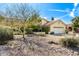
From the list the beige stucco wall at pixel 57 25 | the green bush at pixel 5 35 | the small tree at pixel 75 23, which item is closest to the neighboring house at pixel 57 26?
the beige stucco wall at pixel 57 25

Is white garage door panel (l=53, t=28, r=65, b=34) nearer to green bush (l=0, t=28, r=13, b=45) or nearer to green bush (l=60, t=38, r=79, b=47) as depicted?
green bush (l=60, t=38, r=79, b=47)

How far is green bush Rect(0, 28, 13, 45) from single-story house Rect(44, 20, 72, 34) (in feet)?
1.57

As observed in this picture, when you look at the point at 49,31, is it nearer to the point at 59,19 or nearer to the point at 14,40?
the point at 59,19

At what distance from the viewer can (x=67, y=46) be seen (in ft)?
11.1

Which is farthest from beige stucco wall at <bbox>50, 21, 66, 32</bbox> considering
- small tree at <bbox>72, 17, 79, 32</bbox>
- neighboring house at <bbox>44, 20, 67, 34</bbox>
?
small tree at <bbox>72, 17, 79, 32</bbox>

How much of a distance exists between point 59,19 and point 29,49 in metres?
0.55

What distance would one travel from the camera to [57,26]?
11.2 ft

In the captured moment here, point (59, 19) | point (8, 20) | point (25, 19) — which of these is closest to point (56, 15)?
point (59, 19)

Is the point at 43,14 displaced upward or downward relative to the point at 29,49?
upward

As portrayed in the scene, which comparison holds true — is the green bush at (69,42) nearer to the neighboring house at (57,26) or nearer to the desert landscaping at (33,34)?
the desert landscaping at (33,34)

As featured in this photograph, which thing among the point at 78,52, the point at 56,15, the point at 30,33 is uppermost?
the point at 56,15

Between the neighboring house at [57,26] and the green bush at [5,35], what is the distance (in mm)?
479

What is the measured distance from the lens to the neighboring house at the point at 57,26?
3393mm

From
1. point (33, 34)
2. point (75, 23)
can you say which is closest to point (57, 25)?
point (75, 23)
